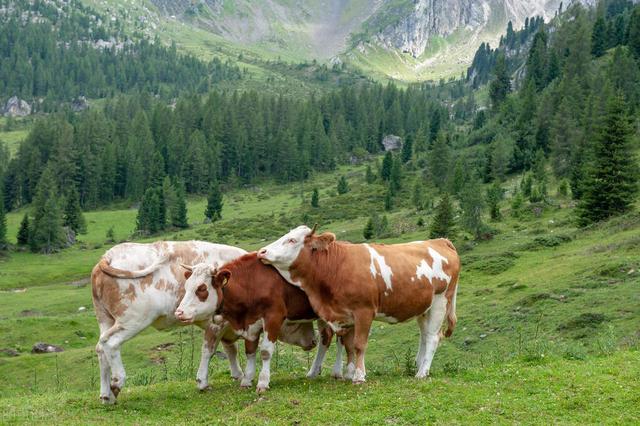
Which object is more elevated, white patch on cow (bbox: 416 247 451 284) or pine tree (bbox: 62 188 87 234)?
white patch on cow (bbox: 416 247 451 284)

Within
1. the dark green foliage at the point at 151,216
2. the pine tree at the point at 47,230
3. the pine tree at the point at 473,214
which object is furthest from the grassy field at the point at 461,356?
the dark green foliage at the point at 151,216

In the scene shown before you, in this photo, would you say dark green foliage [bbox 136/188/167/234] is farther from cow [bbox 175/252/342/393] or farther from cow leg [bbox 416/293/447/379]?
cow leg [bbox 416/293/447/379]

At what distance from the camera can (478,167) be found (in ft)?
350

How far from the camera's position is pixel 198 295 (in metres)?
13.2

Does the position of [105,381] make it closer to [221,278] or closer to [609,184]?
[221,278]

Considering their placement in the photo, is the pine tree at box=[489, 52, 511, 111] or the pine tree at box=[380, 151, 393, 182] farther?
the pine tree at box=[489, 52, 511, 111]

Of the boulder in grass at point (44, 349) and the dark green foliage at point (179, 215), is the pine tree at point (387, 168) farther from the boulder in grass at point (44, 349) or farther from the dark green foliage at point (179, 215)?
the boulder in grass at point (44, 349)

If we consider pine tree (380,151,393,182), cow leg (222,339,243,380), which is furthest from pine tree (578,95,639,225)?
pine tree (380,151,393,182)

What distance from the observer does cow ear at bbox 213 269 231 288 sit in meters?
13.4

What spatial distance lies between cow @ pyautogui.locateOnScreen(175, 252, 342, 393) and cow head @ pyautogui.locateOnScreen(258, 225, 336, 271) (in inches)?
16.8

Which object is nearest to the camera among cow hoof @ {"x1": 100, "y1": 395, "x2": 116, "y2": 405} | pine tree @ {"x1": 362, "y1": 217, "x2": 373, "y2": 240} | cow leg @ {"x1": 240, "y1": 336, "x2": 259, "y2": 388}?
cow hoof @ {"x1": 100, "y1": 395, "x2": 116, "y2": 405}

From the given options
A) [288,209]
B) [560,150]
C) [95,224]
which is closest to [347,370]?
[560,150]

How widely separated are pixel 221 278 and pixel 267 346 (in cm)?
183

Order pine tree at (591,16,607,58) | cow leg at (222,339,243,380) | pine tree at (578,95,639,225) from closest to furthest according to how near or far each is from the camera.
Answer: cow leg at (222,339,243,380)
pine tree at (578,95,639,225)
pine tree at (591,16,607,58)
